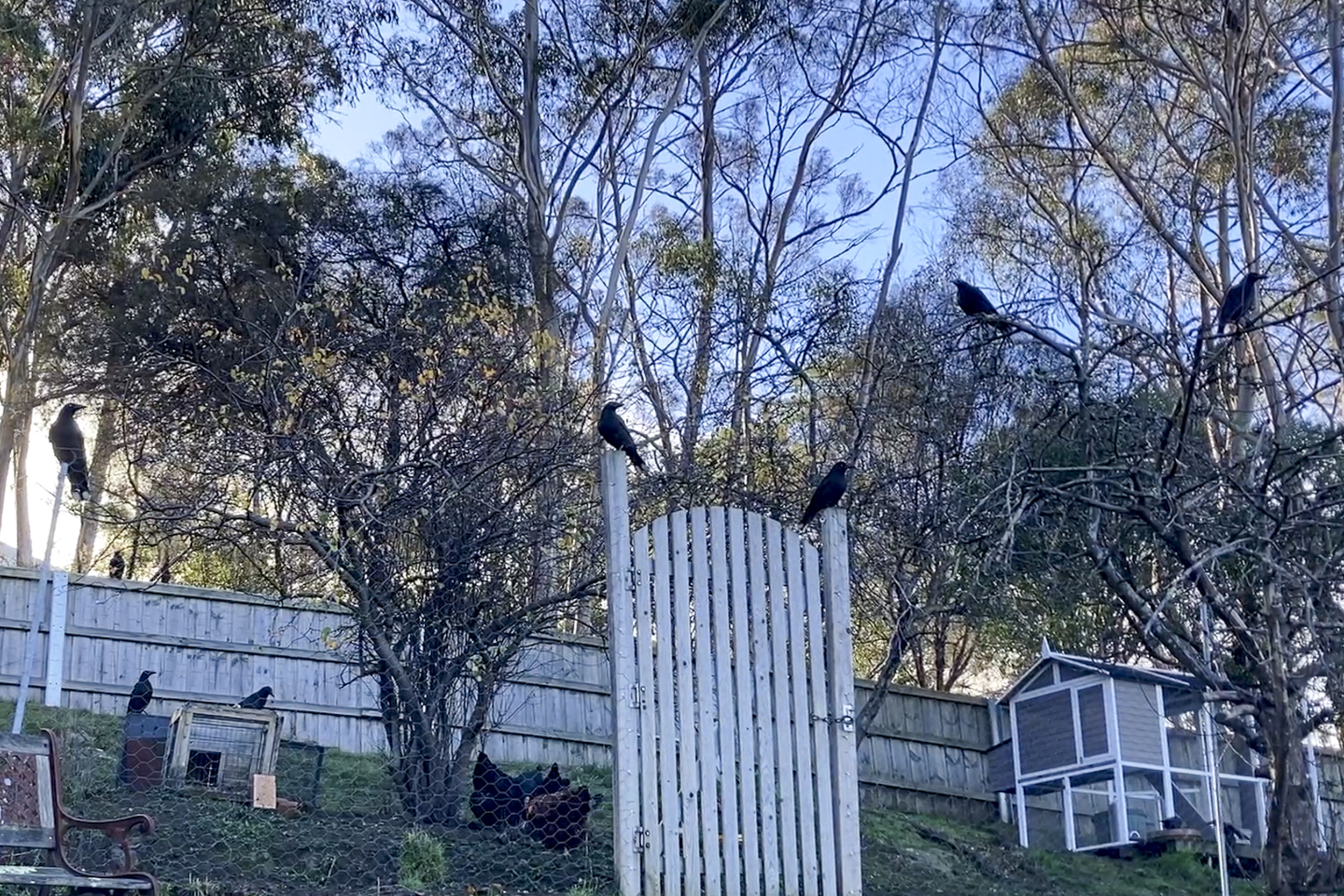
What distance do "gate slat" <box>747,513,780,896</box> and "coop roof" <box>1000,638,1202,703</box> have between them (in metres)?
4.17

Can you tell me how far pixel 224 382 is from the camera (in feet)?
27.8

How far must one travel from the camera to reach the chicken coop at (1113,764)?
9.75 meters

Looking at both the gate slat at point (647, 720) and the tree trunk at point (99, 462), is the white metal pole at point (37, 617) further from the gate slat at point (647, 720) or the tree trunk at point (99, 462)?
the tree trunk at point (99, 462)

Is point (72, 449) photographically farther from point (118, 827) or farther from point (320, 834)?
point (118, 827)

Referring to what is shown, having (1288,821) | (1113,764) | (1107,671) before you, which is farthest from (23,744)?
(1113,764)

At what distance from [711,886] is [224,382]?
15.0 feet

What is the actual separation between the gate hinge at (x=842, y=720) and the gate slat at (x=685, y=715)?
0.54m

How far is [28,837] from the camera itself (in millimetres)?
4746

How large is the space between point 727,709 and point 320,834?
1872 millimetres

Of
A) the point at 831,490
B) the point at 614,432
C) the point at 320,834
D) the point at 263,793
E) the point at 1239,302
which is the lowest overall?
the point at 320,834

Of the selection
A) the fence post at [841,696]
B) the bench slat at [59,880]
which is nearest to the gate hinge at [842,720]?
the fence post at [841,696]

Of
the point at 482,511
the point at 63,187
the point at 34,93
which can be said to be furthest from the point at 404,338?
the point at 34,93

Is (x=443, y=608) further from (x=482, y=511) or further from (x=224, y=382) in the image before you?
(x=224, y=382)

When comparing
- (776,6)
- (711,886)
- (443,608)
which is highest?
(776,6)
